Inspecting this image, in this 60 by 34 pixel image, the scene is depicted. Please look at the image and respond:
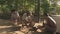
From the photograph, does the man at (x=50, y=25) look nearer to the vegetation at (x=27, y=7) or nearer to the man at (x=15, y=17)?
the man at (x=15, y=17)

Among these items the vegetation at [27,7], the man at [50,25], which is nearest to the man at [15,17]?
the man at [50,25]

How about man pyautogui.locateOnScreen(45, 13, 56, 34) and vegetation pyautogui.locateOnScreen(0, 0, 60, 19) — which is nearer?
man pyautogui.locateOnScreen(45, 13, 56, 34)

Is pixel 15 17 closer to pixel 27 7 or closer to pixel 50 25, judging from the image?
pixel 50 25

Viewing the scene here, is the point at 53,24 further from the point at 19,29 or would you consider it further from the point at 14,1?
Answer: the point at 14,1

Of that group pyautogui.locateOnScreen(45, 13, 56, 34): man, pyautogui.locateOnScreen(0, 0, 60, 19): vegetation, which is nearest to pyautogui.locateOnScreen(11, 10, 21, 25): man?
pyautogui.locateOnScreen(45, 13, 56, 34): man

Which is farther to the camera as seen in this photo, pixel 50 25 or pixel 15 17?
pixel 15 17

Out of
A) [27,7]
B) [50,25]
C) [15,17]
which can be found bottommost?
[50,25]

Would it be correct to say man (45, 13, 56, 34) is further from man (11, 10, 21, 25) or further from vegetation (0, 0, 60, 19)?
vegetation (0, 0, 60, 19)

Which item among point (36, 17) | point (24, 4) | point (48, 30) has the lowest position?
point (48, 30)

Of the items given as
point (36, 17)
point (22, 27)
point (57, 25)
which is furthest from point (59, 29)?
point (36, 17)

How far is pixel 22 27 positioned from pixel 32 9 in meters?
4.14

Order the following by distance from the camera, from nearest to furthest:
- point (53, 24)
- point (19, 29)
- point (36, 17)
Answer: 1. point (53, 24)
2. point (19, 29)
3. point (36, 17)

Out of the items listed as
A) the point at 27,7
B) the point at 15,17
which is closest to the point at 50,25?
the point at 15,17

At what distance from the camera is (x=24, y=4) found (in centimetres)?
1316
